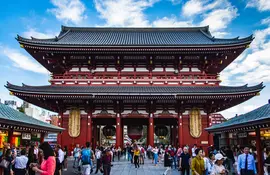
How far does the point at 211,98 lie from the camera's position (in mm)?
27203

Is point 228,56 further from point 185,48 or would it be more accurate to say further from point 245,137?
point 245,137

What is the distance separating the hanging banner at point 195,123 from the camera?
94.5 feet

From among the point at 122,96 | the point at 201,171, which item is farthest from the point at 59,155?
the point at 122,96

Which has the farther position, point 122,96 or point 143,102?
point 143,102

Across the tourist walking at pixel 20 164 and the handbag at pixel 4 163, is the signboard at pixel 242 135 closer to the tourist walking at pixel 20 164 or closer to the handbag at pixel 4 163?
the tourist walking at pixel 20 164

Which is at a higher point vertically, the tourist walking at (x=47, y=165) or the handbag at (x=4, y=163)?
the tourist walking at (x=47, y=165)

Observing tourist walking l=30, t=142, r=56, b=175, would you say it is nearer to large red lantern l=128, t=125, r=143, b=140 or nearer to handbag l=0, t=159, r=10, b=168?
handbag l=0, t=159, r=10, b=168

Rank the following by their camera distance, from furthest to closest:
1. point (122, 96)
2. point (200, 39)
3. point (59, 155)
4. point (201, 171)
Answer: point (200, 39), point (122, 96), point (59, 155), point (201, 171)

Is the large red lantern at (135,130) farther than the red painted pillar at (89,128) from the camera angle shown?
Yes

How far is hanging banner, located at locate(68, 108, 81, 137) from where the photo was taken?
28.8 m

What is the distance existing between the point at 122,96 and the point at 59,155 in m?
11.7

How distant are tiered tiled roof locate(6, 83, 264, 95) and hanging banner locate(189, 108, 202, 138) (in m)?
2.67

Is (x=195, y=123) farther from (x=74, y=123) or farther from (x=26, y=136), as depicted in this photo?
(x=26, y=136)

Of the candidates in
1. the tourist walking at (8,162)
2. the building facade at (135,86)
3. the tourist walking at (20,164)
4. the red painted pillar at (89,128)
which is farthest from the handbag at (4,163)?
the red painted pillar at (89,128)
